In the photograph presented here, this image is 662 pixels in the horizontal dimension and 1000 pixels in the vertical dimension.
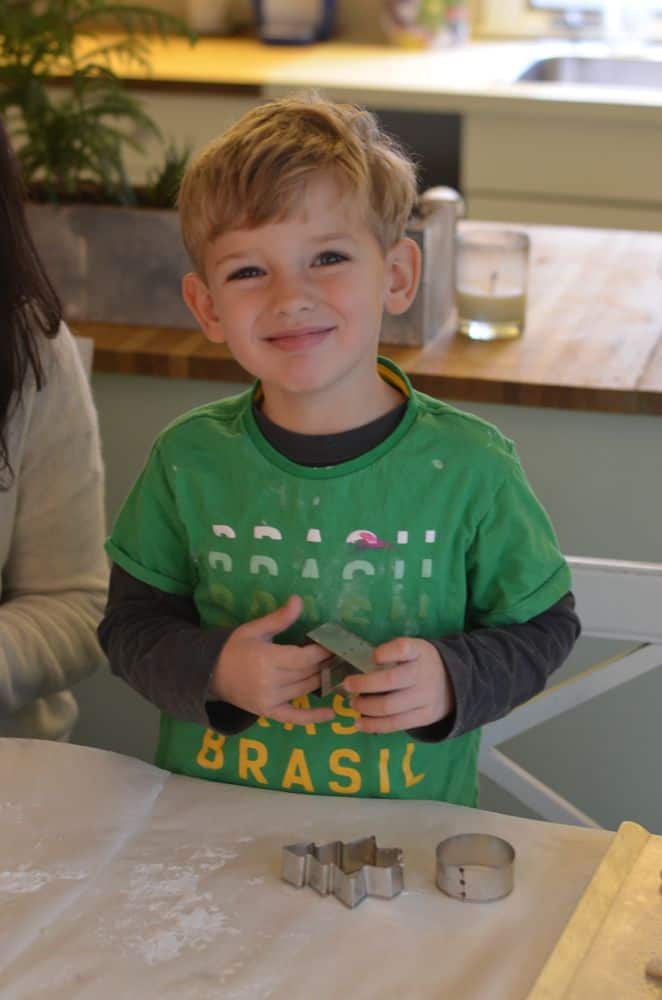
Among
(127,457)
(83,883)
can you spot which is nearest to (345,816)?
(83,883)

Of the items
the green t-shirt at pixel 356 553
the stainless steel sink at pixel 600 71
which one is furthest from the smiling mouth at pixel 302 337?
the stainless steel sink at pixel 600 71

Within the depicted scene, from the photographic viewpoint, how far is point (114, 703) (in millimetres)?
2043

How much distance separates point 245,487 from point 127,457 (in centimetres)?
84

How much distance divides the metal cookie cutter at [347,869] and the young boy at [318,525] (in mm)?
88

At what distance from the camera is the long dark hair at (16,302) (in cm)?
139

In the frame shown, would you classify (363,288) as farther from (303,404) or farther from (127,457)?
(127,457)

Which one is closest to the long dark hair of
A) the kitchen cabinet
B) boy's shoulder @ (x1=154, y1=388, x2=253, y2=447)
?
boy's shoulder @ (x1=154, y1=388, x2=253, y2=447)

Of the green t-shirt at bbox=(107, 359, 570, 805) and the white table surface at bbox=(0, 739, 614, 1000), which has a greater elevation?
the green t-shirt at bbox=(107, 359, 570, 805)

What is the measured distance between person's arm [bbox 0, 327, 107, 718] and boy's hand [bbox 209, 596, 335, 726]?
0.37 metres

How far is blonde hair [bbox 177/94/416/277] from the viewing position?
3.54 feet

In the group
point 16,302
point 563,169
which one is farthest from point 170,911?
point 563,169

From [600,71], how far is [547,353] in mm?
1942

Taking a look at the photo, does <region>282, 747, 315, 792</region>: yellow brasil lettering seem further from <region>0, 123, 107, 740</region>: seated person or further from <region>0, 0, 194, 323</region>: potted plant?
<region>0, 0, 194, 323</region>: potted plant

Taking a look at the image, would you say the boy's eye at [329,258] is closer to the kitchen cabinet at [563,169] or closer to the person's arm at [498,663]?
the person's arm at [498,663]
